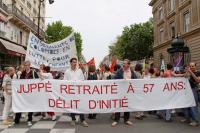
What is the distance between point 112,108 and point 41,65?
2.76 meters

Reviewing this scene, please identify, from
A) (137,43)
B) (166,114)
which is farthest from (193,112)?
(137,43)

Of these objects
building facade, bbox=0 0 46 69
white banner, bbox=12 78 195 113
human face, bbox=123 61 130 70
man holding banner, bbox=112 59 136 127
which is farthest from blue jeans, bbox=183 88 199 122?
building facade, bbox=0 0 46 69

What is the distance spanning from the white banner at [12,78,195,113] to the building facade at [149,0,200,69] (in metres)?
13.2

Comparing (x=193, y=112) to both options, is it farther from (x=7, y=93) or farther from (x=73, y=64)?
(x=7, y=93)

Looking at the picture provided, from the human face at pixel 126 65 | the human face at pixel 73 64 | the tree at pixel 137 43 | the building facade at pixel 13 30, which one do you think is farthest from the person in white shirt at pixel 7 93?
A: the tree at pixel 137 43

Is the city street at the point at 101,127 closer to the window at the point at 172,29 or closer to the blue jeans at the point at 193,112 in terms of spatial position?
the blue jeans at the point at 193,112

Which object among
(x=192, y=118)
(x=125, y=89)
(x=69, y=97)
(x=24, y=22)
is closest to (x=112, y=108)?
(x=125, y=89)

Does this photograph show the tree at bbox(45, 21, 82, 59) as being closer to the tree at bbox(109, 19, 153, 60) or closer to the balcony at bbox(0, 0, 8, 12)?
the tree at bbox(109, 19, 153, 60)

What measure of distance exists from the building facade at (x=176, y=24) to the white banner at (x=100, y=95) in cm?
1323

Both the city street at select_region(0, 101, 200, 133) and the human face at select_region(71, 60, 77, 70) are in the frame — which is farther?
the human face at select_region(71, 60, 77, 70)

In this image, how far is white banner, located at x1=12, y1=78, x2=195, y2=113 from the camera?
9367mm

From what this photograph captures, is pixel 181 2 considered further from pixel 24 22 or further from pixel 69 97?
pixel 69 97

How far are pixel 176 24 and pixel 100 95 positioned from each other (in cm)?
2950

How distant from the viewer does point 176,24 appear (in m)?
37.3
